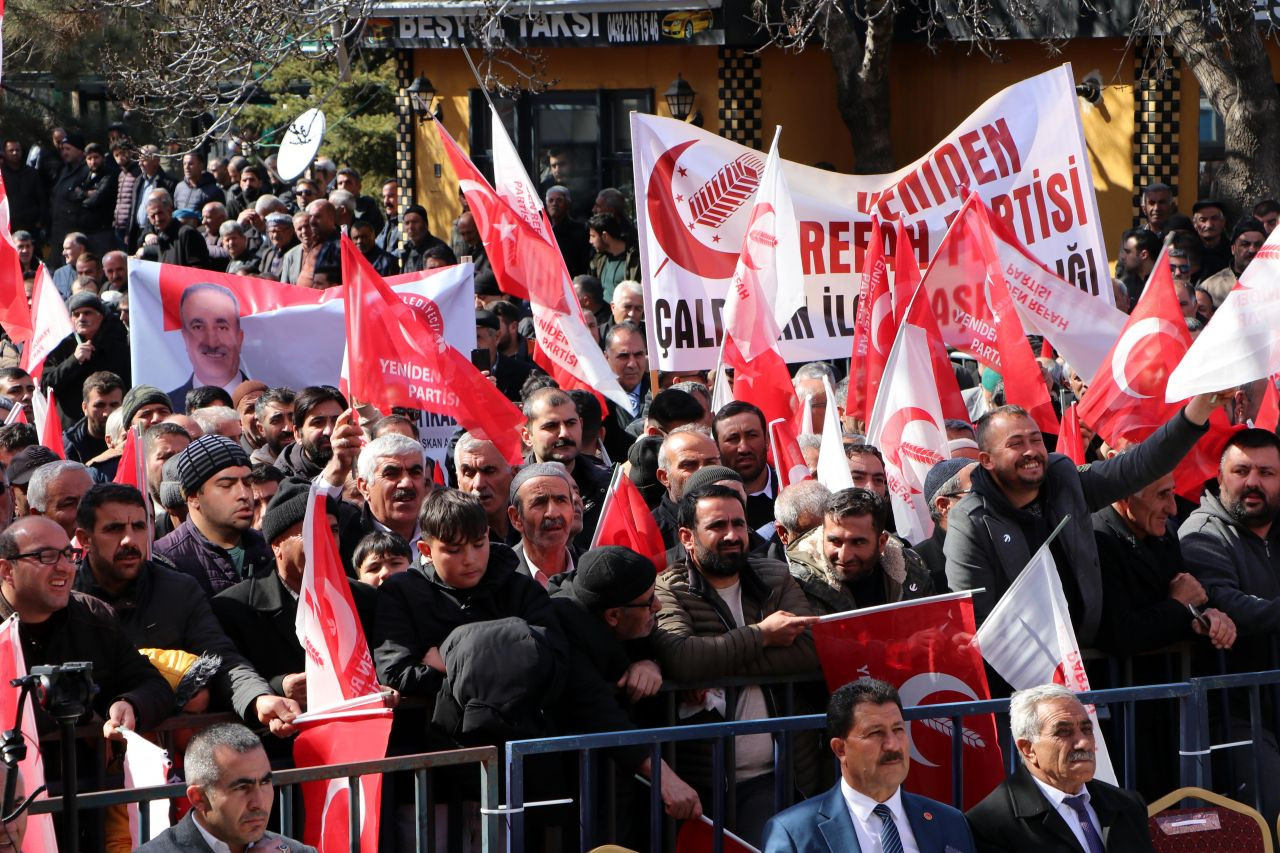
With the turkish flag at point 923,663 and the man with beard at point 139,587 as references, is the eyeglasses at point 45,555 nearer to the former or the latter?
the man with beard at point 139,587

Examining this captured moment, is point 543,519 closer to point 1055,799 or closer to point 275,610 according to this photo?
point 275,610

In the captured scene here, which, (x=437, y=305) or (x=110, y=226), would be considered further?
(x=110, y=226)

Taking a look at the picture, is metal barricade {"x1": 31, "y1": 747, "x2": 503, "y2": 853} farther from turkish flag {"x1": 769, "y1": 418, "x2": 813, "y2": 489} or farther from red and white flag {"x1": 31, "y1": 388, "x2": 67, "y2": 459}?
red and white flag {"x1": 31, "y1": 388, "x2": 67, "y2": 459}

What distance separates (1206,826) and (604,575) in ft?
7.04

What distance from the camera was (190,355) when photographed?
35.3 feet

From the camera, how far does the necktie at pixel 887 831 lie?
18.0 ft

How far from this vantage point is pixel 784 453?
342 inches

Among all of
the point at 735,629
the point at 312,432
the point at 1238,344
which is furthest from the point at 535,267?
the point at 735,629

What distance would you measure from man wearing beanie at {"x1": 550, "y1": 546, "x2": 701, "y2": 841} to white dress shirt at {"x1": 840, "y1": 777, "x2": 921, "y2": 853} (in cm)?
49

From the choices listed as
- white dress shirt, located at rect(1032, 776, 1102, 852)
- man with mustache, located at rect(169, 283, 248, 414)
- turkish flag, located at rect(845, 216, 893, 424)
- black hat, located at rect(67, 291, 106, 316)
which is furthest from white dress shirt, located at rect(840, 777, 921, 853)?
black hat, located at rect(67, 291, 106, 316)

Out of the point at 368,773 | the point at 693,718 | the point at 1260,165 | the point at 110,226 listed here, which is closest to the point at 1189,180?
the point at 1260,165

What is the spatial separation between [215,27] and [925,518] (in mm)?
7349

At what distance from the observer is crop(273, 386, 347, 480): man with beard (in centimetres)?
841

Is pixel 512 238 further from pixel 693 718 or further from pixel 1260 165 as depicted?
pixel 1260 165
